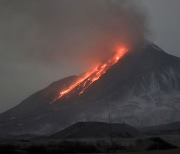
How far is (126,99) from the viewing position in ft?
343

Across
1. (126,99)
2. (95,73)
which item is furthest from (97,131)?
(95,73)

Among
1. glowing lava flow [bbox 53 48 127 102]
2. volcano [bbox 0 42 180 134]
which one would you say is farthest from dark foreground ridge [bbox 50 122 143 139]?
glowing lava flow [bbox 53 48 127 102]

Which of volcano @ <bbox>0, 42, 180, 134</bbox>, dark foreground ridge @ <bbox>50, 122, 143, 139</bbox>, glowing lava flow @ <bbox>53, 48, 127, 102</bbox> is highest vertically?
glowing lava flow @ <bbox>53, 48, 127, 102</bbox>

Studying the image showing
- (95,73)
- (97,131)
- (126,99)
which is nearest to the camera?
(97,131)

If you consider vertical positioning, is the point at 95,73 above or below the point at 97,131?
above

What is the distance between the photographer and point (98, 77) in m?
127

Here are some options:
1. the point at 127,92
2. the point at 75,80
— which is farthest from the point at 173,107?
the point at 75,80

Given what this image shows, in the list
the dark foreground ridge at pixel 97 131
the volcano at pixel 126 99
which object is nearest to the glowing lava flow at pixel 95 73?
the volcano at pixel 126 99

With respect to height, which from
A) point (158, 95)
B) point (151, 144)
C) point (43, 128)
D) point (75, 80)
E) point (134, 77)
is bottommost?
point (151, 144)

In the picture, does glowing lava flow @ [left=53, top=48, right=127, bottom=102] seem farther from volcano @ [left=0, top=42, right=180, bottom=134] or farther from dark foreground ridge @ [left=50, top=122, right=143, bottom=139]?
dark foreground ridge @ [left=50, top=122, right=143, bottom=139]

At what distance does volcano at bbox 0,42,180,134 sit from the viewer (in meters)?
96.8

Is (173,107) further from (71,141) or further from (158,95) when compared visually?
(71,141)

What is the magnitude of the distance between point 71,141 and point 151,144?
4.70 meters

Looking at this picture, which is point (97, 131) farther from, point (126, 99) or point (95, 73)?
point (95, 73)
